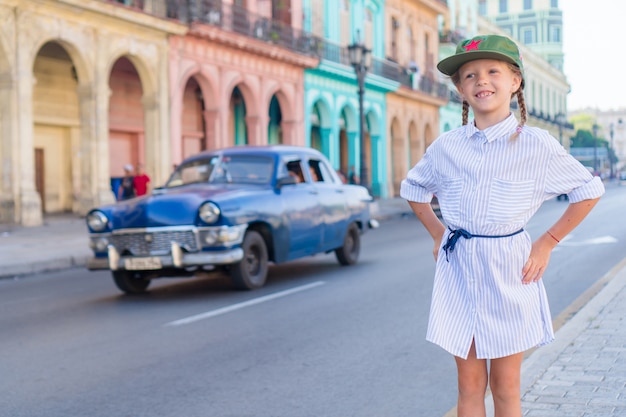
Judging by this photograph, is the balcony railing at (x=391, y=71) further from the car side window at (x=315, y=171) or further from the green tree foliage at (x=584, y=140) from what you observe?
the green tree foliage at (x=584, y=140)

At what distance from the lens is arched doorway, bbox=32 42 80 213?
2405cm

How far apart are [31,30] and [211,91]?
25.7 feet

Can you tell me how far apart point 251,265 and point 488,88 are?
7.16 m

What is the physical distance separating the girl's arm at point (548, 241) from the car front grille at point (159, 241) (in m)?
6.57

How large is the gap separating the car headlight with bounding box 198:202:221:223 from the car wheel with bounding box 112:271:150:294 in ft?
4.20

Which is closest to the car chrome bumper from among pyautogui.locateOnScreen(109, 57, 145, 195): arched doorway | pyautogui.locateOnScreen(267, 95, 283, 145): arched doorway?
pyautogui.locateOnScreen(109, 57, 145, 195): arched doorway

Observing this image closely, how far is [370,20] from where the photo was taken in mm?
40344

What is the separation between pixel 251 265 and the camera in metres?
10.0

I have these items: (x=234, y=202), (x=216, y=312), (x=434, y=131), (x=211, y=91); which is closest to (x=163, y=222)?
(x=234, y=202)

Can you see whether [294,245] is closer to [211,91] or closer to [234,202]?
[234,202]

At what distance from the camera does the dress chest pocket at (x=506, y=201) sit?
9.98 ft

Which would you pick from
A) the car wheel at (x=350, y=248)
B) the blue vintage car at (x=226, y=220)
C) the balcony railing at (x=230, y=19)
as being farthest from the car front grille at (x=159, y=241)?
the balcony railing at (x=230, y=19)

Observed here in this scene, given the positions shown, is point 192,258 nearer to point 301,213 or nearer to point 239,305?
point 239,305

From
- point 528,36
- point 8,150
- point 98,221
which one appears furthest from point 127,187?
point 528,36
